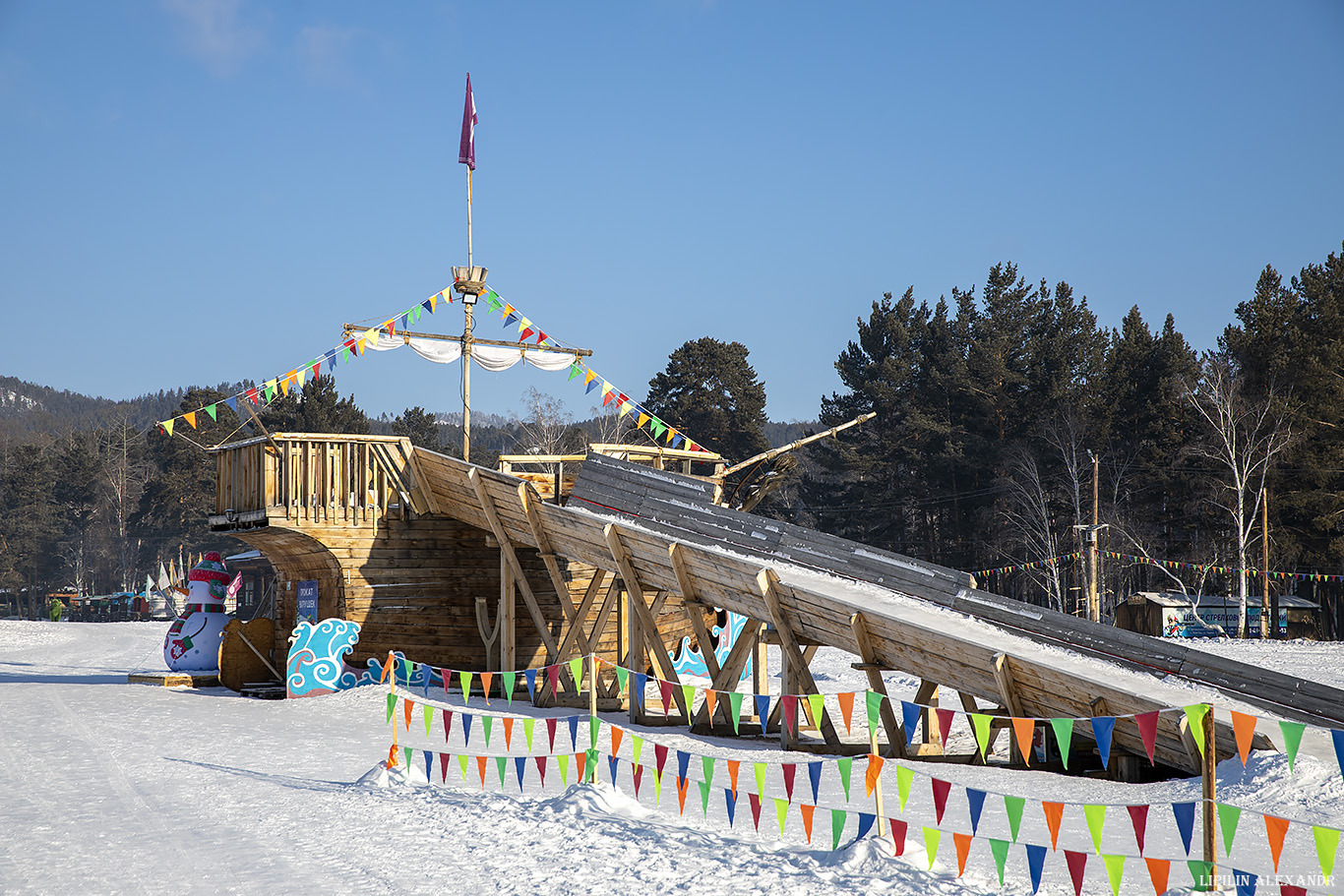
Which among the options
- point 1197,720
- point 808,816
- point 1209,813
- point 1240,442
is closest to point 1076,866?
point 1209,813

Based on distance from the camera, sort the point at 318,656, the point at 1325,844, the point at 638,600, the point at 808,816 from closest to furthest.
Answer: the point at 1325,844, the point at 808,816, the point at 638,600, the point at 318,656

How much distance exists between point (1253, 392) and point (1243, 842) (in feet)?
108

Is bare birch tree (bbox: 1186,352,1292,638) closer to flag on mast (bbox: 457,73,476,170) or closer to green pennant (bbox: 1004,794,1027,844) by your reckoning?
flag on mast (bbox: 457,73,476,170)

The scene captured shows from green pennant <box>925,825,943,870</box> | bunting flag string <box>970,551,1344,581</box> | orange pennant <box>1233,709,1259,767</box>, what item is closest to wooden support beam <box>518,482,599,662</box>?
green pennant <box>925,825,943,870</box>

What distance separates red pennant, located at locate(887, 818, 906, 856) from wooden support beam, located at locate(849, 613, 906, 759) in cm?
332

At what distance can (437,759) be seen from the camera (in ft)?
32.9

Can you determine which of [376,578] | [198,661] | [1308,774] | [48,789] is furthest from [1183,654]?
[198,661]

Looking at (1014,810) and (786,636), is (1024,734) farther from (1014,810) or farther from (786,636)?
(786,636)

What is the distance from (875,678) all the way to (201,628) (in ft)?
41.0

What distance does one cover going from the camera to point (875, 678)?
1015cm

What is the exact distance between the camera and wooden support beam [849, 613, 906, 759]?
9906 mm

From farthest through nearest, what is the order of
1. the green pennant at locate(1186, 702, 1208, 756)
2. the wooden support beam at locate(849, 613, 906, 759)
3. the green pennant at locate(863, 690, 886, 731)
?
the wooden support beam at locate(849, 613, 906, 759) → the green pennant at locate(863, 690, 886, 731) → the green pennant at locate(1186, 702, 1208, 756)

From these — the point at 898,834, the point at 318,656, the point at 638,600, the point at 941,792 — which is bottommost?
the point at 898,834

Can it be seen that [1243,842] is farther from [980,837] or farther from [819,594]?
[819,594]
